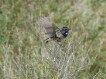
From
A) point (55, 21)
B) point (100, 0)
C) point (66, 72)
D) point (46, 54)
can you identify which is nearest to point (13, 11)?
point (55, 21)

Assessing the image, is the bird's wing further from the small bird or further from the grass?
the grass

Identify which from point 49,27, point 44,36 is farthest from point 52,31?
point 44,36

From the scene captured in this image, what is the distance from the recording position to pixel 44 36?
632 cm

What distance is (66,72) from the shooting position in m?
4.72

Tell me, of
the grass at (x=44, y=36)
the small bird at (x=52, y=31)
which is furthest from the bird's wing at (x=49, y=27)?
the grass at (x=44, y=36)

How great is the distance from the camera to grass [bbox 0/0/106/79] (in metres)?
5.07

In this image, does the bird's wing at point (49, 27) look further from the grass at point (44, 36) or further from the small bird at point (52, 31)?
the grass at point (44, 36)

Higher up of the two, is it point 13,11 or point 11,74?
point 13,11

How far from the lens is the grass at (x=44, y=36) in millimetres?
5066

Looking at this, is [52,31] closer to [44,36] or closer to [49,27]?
[49,27]

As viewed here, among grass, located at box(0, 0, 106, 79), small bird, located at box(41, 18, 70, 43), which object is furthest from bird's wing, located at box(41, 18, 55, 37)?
grass, located at box(0, 0, 106, 79)

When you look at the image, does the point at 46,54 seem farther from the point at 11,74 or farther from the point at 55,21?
the point at 55,21

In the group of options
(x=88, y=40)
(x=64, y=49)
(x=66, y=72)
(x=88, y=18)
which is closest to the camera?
(x=66, y=72)

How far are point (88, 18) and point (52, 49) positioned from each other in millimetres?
3186
